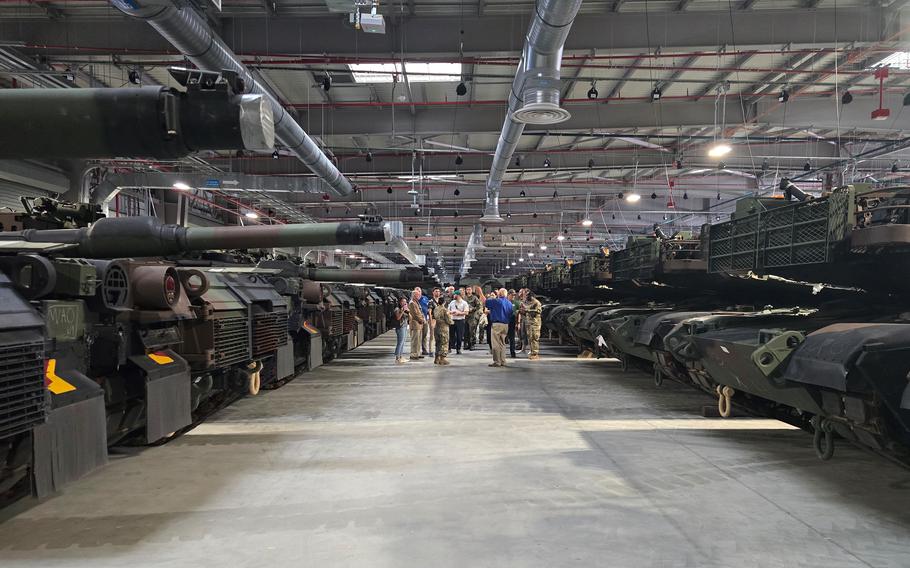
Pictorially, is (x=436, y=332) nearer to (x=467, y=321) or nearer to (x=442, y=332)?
(x=442, y=332)

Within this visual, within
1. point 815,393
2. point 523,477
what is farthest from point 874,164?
point 523,477

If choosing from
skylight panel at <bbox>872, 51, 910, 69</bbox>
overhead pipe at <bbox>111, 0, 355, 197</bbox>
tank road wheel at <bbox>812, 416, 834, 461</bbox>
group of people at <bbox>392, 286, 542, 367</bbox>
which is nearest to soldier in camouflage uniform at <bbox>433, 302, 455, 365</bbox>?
group of people at <bbox>392, 286, 542, 367</bbox>

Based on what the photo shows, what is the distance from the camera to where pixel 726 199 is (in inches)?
714

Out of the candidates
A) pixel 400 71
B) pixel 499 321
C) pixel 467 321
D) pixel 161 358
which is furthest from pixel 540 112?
pixel 467 321

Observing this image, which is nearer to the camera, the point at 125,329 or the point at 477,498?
the point at 477,498

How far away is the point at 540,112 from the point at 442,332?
18.0 ft

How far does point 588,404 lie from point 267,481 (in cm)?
426

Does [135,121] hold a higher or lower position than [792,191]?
lower

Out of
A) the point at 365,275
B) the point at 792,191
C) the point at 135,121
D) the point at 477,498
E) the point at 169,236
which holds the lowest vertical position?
the point at 477,498

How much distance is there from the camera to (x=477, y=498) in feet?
12.6

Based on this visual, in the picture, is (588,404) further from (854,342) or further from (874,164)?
(874,164)

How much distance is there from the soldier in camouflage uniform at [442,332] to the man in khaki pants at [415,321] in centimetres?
74

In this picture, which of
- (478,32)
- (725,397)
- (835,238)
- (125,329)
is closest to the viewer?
(125,329)

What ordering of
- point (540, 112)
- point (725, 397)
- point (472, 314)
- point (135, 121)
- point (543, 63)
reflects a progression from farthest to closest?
point (472, 314) < point (540, 112) < point (543, 63) < point (725, 397) < point (135, 121)
